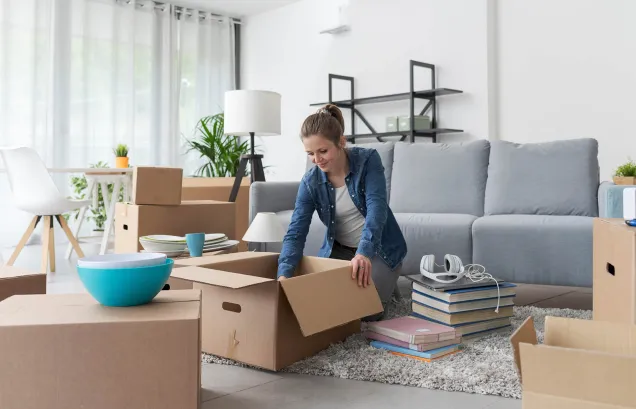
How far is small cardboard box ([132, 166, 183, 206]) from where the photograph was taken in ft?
8.83

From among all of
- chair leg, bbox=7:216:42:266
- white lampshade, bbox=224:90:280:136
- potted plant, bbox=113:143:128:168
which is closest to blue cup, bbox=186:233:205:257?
white lampshade, bbox=224:90:280:136

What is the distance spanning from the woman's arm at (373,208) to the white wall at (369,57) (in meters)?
2.70

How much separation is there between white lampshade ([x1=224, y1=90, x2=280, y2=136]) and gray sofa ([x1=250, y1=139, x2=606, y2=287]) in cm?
59

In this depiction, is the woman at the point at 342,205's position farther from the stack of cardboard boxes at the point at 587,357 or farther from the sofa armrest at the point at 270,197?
the sofa armrest at the point at 270,197

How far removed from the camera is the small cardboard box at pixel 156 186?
2691 millimetres

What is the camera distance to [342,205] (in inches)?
91.2

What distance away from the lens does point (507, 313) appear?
217 centimetres

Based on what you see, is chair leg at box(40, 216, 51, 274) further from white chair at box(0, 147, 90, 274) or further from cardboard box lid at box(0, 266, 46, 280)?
cardboard box lid at box(0, 266, 46, 280)

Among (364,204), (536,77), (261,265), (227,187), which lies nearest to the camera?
(261,265)

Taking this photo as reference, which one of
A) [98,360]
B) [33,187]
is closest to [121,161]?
[33,187]

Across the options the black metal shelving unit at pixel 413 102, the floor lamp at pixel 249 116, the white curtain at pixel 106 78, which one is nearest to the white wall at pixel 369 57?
the black metal shelving unit at pixel 413 102

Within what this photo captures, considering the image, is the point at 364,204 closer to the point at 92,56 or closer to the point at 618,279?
the point at 618,279

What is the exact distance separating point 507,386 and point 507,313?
0.62 m

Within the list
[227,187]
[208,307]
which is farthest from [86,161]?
[208,307]
